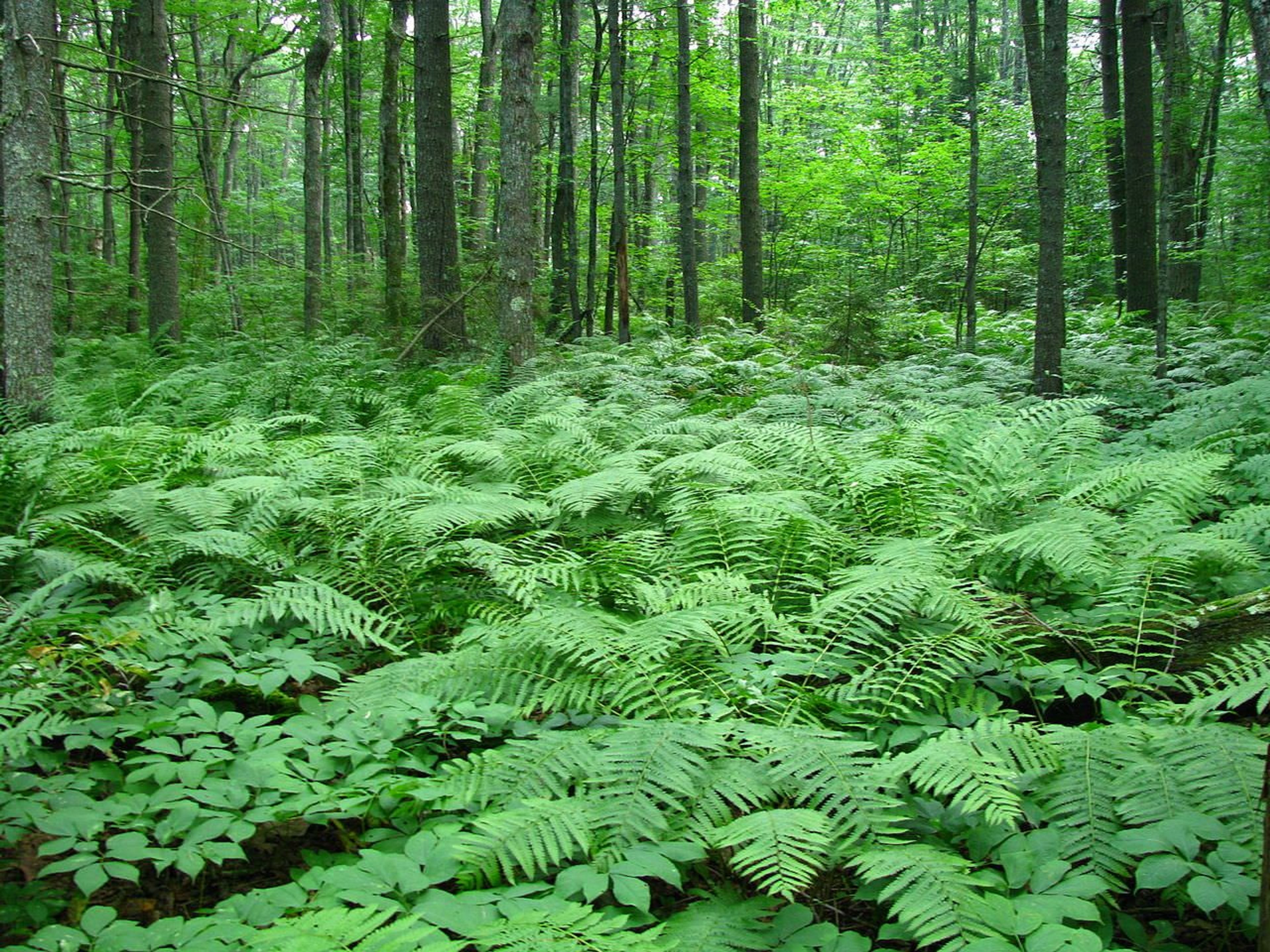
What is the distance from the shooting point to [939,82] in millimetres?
23969

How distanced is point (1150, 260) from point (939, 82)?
15.4m

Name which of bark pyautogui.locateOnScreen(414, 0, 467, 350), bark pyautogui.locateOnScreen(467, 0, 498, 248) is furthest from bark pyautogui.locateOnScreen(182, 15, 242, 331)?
bark pyautogui.locateOnScreen(467, 0, 498, 248)

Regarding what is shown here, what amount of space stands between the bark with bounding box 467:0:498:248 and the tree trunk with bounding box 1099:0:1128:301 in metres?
11.2

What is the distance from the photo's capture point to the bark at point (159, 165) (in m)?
10.6

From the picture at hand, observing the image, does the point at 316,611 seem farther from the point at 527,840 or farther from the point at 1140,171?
the point at 1140,171

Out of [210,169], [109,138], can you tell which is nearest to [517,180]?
[210,169]

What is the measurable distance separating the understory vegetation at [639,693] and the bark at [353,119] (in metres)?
13.6

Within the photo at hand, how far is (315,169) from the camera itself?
14461 millimetres

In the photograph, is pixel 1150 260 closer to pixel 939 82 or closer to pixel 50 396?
pixel 50 396

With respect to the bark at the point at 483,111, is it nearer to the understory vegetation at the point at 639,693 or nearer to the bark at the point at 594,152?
the bark at the point at 594,152

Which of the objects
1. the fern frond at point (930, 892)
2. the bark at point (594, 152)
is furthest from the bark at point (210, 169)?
the fern frond at point (930, 892)

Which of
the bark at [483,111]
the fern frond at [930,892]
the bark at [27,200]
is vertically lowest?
the fern frond at [930,892]

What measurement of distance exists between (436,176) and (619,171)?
2624mm

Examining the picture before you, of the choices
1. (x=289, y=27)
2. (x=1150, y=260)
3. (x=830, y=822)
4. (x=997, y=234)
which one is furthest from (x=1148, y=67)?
(x=289, y=27)
